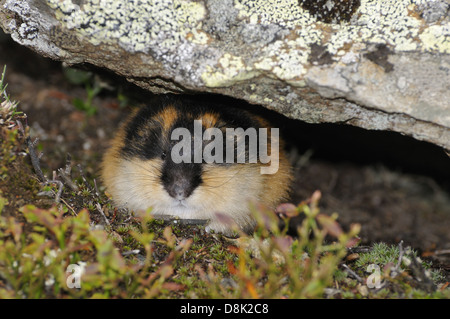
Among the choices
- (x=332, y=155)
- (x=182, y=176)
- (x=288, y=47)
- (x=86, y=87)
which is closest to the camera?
(x=288, y=47)

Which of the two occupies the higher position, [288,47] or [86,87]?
[86,87]

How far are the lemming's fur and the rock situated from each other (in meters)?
0.66

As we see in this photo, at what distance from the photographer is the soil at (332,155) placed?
6.76 m

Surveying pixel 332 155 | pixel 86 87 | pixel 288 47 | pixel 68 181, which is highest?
pixel 86 87

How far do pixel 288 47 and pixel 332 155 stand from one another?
391 centimetres

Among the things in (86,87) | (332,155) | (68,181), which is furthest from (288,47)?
(86,87)

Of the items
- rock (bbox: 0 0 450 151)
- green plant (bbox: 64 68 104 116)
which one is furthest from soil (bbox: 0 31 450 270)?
rock (bbox: 0 0 450 151)

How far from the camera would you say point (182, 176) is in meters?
4.50

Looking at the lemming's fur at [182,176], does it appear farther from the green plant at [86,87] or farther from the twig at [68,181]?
the green plant at [86,87]

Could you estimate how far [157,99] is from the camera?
542 centimetres

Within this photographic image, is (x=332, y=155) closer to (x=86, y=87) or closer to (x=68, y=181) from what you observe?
(x=86, y=87)

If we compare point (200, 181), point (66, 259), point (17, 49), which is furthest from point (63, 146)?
point (66, 259)

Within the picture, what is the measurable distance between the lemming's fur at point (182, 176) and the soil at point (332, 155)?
4.71 ft

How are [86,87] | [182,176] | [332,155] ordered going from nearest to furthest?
[182,176], [86,87], [332,155]
